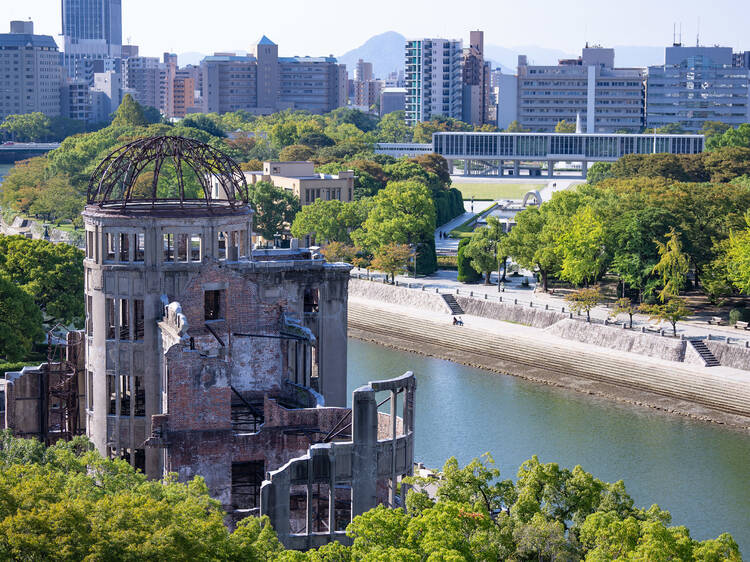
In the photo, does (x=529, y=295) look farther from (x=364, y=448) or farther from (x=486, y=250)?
(x=364, y=448)

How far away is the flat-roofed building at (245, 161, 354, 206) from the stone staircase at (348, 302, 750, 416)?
2912cm

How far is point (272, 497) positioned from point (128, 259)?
36.5 feet

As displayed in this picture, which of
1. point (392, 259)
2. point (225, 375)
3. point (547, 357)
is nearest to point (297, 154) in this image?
point (392, 259)

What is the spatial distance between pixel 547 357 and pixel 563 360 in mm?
1246

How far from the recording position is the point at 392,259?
9775 cm

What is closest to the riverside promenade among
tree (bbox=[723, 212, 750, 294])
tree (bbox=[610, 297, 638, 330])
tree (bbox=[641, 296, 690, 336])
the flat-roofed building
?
tree (bbox=[641, 296, 690, 336])

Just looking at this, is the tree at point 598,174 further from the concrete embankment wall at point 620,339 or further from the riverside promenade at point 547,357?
the concrete embankment wall at point 620,339

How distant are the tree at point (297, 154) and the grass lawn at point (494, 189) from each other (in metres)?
21.8

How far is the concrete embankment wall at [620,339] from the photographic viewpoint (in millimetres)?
74688

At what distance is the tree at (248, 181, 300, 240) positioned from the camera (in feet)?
375

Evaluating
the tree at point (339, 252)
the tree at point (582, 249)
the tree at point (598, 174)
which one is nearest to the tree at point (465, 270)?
the tree at point (339, 252)

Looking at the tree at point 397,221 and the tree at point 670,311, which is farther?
the tree at point 397,221

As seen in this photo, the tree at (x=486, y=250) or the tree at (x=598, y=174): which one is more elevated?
the tree at (x=598, y=174)

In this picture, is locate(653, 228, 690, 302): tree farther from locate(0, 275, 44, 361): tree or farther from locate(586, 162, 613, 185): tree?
locate(586, 162, 613, 185): tree
